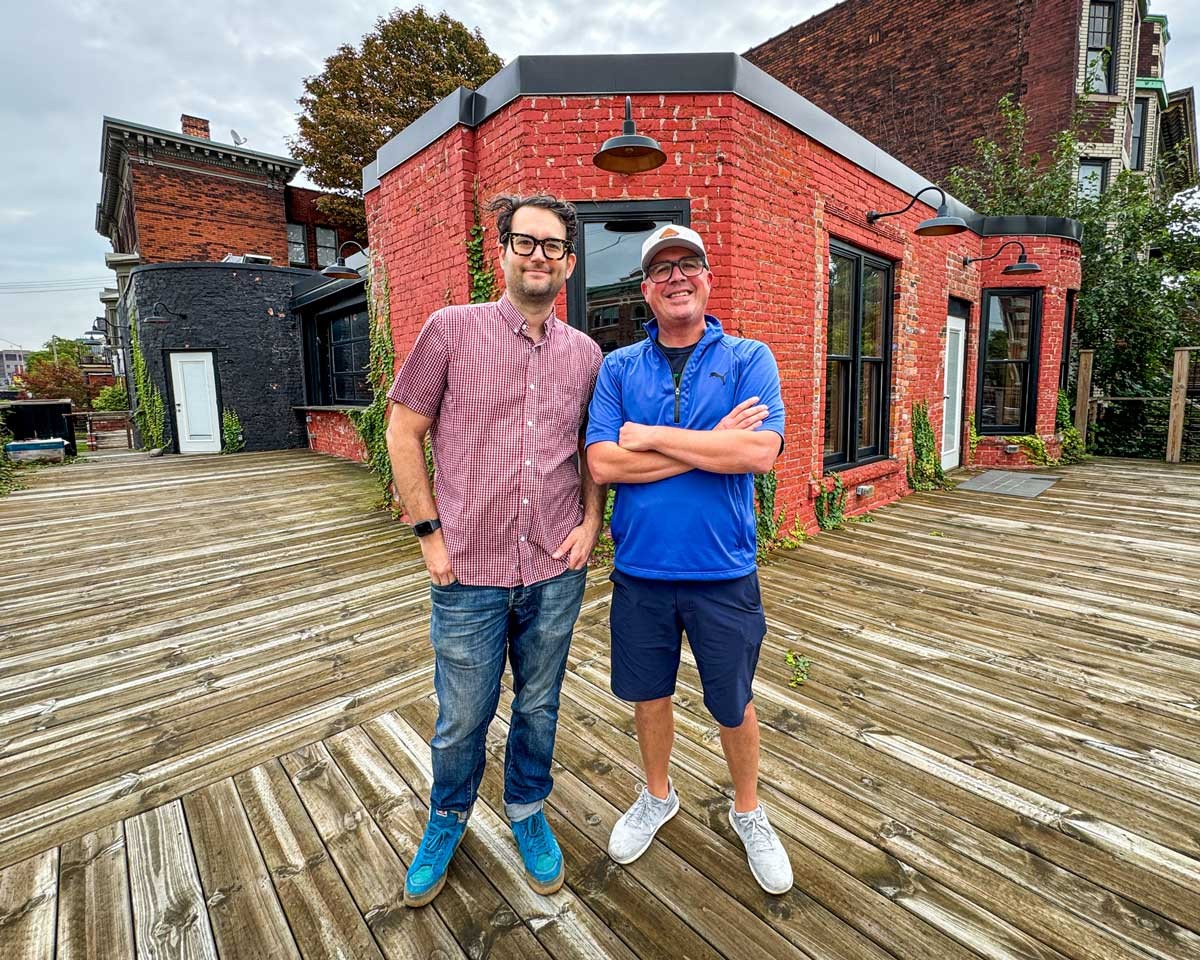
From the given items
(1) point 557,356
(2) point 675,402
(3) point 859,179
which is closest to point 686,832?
(2) point 675,402

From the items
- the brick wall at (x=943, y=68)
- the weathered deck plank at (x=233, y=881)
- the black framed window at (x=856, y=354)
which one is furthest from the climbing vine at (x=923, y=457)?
the brick wall at (x=943, y=68)

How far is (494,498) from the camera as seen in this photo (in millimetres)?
1672

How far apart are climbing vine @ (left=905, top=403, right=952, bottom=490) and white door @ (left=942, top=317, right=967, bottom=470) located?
2.48ft

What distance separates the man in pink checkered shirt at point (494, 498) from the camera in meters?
1.67

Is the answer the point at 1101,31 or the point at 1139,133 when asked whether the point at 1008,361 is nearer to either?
the point at 1101,31

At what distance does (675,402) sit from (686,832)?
1403 millimetres

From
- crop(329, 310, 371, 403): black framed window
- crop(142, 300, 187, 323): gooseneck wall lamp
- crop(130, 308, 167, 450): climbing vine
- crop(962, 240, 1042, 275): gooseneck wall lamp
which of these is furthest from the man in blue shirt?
crop(130, 308, 167, 450): climbing vine

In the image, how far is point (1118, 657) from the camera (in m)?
3.16

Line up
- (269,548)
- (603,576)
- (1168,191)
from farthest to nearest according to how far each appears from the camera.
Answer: (1168,191) < (269,548) < (603,576)

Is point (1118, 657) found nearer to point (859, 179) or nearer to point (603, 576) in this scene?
point (603, 576)

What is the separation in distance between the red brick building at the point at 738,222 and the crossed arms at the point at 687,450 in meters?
3.10

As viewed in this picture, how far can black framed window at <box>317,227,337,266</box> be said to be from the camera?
68.5 ft

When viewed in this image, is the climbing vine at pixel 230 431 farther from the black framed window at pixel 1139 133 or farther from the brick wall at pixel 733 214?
the black framed window at pixel 1139 133

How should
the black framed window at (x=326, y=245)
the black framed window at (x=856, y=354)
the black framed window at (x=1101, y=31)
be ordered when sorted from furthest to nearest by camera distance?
the black framed window at (x=326, y=245)
the black framed window at (x=1101, y=31)
the black framed window at (x=856, y=354)
